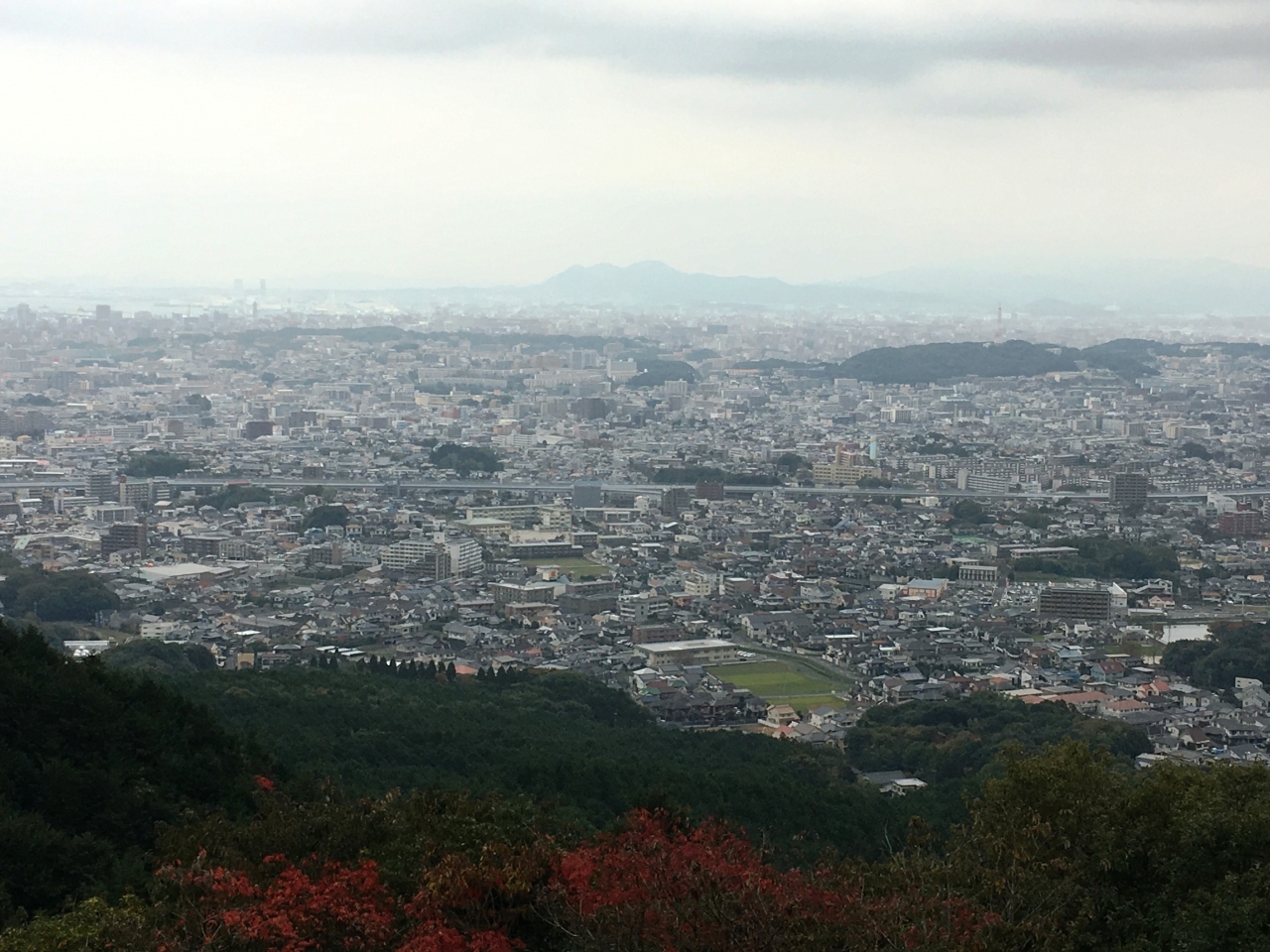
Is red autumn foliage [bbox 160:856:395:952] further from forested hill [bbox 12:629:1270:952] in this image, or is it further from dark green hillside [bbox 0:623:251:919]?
dark green hillside [bbox 0:623:251:919]

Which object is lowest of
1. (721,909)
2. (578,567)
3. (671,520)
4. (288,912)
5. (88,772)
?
(671,520)

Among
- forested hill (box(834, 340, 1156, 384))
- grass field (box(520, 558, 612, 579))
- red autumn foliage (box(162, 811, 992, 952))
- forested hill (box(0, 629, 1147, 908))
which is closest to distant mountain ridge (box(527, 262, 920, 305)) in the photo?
forested hill (box(834, 340, 1156, 384))

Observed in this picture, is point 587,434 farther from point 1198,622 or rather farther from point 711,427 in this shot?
point 1198,622

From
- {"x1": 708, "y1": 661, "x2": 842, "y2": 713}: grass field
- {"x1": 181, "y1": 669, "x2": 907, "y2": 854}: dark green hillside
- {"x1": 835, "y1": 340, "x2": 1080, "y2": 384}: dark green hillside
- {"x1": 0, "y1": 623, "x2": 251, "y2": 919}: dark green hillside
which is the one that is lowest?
{"x1": 708, "y1": 661, "x2": 842, "y2": 713}: grass field

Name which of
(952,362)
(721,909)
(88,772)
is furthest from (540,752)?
(952,362)

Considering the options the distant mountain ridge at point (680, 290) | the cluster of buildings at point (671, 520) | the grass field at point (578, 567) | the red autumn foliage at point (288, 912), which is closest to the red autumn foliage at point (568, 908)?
the red autumn foliage at point (288, 912)

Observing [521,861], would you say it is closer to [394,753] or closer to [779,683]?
[394,753]

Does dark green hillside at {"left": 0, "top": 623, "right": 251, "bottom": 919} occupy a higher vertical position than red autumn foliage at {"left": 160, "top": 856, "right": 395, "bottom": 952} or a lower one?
lower
